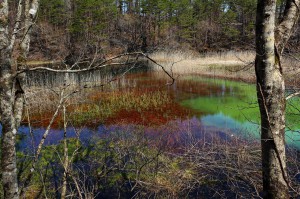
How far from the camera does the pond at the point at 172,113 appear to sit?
7672mm

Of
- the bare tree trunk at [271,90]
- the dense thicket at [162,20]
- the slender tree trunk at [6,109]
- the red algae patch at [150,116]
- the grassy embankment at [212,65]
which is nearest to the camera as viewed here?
the slender tree trunk at [6,109]

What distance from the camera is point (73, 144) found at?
23.5ft

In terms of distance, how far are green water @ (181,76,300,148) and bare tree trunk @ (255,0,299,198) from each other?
4737 millimetres

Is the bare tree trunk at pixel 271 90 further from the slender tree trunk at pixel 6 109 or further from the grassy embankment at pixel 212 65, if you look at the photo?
the grassy embankment at pixel 212 65

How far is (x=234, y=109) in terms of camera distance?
10047mm

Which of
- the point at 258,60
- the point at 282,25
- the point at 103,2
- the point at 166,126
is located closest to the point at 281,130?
the point at 258,60

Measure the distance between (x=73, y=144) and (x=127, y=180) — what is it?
2.48 meters

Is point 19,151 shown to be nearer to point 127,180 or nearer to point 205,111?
point 127,180

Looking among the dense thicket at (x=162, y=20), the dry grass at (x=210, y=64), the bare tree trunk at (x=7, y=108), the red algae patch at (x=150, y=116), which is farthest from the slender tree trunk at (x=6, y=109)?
the dense thicket at (x=162, y=20)

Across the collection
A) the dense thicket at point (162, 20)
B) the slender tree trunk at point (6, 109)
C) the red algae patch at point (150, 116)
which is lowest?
the red algae patch at point (150, 116)

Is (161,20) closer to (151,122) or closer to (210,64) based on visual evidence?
(210,64)

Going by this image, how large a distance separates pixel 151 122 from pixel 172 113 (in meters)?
1.26

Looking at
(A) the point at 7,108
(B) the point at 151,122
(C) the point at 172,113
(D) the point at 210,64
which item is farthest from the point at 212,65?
(A) the point at 7,108

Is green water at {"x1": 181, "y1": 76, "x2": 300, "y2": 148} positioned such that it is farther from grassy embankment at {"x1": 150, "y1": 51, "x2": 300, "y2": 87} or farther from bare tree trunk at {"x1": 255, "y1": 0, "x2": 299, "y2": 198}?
bare tree trunk at {"x1": 255, "y1": 0, "x2": 299, "y2": 198}
